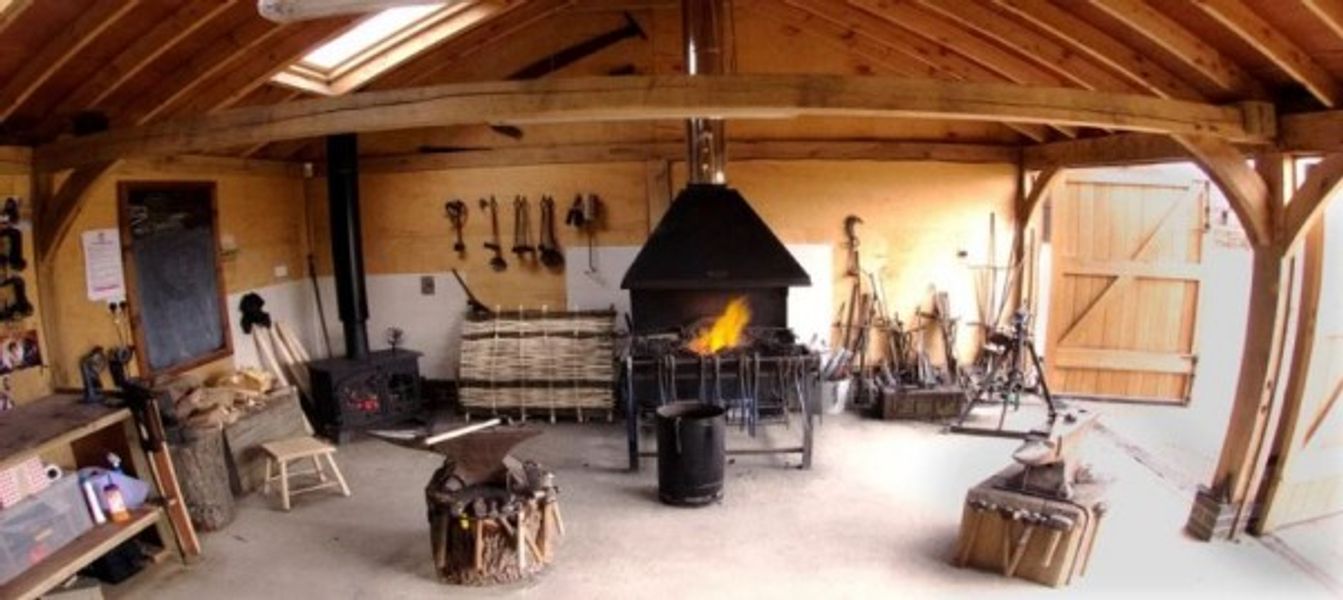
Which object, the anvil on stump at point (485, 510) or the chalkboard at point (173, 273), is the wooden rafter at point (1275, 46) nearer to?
the anvil on stump at point (485, 510)

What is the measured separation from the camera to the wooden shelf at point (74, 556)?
364 cm

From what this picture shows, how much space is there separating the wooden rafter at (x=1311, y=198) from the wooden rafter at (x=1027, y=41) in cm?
117

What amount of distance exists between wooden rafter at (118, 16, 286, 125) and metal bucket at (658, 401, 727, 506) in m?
3.32

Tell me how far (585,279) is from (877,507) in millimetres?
3531

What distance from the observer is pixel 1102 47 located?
4512 millimetres

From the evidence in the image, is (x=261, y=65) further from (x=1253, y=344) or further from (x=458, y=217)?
(x=1253, y=344)

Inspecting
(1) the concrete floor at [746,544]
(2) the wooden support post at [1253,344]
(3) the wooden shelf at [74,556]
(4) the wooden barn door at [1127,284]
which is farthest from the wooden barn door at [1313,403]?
(3) the wooden shelf at [74,556]

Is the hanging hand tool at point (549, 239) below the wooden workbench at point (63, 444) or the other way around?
the other way around

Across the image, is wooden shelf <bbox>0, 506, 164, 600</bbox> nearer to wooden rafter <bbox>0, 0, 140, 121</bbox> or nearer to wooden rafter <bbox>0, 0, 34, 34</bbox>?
wooden rafter <bbox>0, 0, 140, 121</bbox>

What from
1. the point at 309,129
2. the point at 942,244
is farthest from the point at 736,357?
the point at 309,129

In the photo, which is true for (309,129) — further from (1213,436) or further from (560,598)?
(1213,436)

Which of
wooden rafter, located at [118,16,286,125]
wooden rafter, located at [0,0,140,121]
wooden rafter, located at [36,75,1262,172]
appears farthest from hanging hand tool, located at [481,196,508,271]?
wooden rafter, located at [0,0,140,121]

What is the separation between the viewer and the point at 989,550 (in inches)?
170

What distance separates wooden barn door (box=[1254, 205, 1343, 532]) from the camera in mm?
4551
